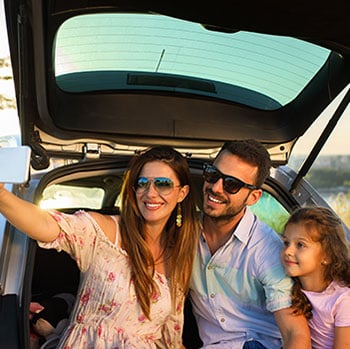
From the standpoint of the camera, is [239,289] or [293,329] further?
[239,289]

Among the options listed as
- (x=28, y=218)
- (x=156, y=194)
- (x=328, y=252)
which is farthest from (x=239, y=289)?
(x=28, y=218)

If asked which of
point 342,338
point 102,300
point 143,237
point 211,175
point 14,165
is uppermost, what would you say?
point 211,175

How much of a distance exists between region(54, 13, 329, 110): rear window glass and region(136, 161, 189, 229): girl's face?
523 millimetres

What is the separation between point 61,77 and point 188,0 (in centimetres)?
79

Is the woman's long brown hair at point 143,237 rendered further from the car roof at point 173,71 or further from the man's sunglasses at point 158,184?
the car roof at point 173,71

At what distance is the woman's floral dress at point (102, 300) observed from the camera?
1905 mm

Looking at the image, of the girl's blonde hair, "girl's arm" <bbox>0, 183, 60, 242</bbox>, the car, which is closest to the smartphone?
"girl's arm" <bbox>0, 183, 60, 242</bbox>

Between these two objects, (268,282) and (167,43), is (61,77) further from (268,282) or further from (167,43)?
(268,282)

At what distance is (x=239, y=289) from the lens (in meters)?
2.01

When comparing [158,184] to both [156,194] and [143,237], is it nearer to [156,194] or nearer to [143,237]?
[156,194]

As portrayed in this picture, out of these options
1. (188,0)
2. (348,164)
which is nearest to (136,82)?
(188,0)

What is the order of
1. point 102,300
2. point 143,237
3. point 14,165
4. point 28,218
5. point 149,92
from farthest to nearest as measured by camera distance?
1. point 149,92
2. point 143,237
3. point 102,300
4. point 28,218
5. point 14,165

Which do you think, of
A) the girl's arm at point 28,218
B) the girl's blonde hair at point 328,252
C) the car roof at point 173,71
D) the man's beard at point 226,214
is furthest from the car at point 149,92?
the girl's blonde hair at point 328,252

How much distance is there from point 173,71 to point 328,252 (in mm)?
1053
